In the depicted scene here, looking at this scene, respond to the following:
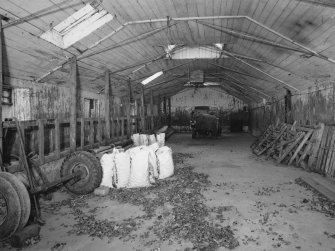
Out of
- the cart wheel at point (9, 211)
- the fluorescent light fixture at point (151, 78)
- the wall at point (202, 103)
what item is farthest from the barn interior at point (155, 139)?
the wall at point (202, 103)

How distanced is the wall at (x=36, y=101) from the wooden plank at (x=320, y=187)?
6.94 m

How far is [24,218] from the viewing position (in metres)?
3.47

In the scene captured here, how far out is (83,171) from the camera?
18.0 ft

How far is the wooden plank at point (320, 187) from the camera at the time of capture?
16.6ft

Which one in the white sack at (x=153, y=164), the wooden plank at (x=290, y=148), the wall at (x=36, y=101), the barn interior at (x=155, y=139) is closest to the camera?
the barn interior at (x=155, y=139)

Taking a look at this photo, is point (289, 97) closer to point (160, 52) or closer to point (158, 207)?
point (160, 52)

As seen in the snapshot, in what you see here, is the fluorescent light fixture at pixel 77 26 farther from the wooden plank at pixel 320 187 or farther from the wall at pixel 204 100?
the wall at pixel 204 100

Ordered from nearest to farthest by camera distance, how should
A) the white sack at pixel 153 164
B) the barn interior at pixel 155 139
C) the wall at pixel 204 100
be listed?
the barn interior at pixel 155 139 → the white sack at pixel 153 164 → the wall at pixel 204 100

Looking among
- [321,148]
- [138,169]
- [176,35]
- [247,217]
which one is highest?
[176,35]

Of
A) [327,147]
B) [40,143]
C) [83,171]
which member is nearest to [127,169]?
[83,171]

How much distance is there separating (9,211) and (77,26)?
410 cm

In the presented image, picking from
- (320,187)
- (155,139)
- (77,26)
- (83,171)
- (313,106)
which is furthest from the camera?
(155,139)

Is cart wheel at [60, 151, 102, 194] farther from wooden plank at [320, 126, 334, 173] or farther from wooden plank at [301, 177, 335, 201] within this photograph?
wooden plank at [320, 126, 334, 173]

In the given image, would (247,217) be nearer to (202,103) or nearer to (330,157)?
(330,157)
